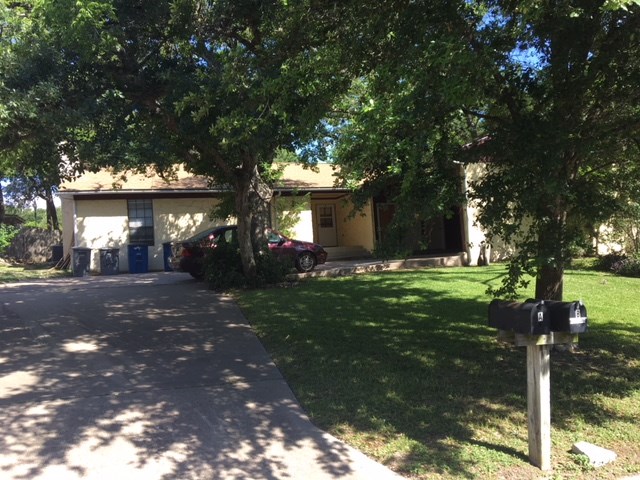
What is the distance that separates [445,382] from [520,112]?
2.98 metres

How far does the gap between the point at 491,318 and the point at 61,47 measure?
24.6ft

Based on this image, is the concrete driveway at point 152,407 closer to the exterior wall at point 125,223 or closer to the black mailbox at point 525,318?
the black mailbox at point 525,318

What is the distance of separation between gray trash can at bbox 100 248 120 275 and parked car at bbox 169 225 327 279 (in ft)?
13.4

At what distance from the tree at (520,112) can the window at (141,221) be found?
14939mm

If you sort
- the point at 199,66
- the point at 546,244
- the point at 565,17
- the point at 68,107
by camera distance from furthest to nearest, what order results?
1. the point at 199,66
2. the point at 68,107
3. the point at 546,244
4. the point at 565,17

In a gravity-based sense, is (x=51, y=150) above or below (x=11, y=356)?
above

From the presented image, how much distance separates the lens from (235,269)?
12.7 meters

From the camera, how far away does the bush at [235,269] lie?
12.4 meters

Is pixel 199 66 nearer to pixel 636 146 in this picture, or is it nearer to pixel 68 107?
pixel 68 107

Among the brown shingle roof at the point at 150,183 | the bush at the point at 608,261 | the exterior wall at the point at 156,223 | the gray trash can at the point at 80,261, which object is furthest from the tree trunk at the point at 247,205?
the bush at the point at 608,261

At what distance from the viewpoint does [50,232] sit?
2594 cm

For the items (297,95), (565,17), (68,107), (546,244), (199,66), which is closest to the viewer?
(565,17)

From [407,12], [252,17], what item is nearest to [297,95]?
[407,12]

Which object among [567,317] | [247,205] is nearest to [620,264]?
[247,205]
